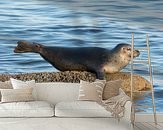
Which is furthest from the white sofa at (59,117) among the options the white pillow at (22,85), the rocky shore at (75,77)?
the rocky shore at (75,77)

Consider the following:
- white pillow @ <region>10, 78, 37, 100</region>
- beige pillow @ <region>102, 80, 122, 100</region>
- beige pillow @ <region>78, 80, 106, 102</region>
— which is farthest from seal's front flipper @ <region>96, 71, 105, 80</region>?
white pillow @ <region>10, 78, 37, 100</region>

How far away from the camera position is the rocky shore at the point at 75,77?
6.78 m

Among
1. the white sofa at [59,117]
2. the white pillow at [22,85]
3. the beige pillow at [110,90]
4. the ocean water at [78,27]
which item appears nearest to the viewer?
the white sofa at [59,117]

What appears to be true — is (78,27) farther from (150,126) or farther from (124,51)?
(150,126)

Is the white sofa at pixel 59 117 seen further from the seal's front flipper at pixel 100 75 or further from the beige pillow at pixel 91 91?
the seal's front flipper at pixel 100 75

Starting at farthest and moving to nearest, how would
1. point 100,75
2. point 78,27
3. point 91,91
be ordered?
point 78,27, point 100,75, point 91,91

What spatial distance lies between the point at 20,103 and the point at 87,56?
6.51 feet

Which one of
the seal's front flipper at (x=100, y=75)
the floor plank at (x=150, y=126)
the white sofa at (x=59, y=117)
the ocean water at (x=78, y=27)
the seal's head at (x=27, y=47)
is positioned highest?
the ocean water at (x=78, y=27)

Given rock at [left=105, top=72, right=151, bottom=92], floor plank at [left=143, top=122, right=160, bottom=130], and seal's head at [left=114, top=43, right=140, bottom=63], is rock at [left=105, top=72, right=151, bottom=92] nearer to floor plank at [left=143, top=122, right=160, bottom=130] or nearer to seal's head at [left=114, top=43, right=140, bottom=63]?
seal's head at [left=114, top=43, right=140, bottom=63]

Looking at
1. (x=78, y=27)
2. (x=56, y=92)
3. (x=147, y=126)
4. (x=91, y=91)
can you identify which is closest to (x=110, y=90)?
(x=91, y=91)

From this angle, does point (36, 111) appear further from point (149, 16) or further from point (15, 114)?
point (149, 16)

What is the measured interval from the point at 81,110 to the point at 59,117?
0.88 ft

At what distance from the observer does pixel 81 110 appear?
5.23 metres

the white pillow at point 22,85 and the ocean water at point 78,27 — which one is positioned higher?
the ocean water at point 78,27
